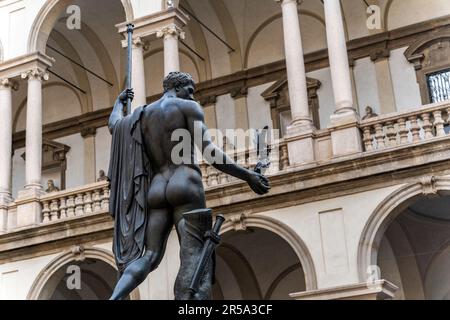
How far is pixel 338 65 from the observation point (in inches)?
586

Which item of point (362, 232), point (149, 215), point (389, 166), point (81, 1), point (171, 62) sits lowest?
point (149, 215)

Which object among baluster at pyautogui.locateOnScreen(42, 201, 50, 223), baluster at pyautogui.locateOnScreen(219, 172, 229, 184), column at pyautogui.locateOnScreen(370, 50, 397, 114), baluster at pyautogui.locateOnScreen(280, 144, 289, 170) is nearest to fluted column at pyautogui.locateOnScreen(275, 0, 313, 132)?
baluster at pyautogui.locateOnScreen(280, 144, 289, 170)

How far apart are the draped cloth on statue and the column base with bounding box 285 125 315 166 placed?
26.7 feet

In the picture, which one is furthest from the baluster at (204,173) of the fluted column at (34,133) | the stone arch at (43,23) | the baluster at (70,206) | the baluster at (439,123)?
the stone arch at (43,23)

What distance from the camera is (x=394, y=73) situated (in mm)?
18125

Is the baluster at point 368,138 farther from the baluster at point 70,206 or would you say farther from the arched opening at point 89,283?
the arched opening at point 89,283

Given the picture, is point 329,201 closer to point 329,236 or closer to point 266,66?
point 329,236

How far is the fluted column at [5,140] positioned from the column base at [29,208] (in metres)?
0.55

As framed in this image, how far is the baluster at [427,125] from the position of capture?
13621 mm

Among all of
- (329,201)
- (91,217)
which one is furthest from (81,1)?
(329,201)

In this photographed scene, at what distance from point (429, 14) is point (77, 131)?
32.3 feet

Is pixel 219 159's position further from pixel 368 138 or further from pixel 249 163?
pixel 249 163

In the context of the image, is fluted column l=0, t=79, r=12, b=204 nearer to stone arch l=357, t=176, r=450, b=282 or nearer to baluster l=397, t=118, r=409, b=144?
stone arch l=357, t=176, r=450, b=282

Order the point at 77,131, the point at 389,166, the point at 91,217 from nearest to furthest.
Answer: the point at 389,166, the point at 91,217, the point at 77,131
